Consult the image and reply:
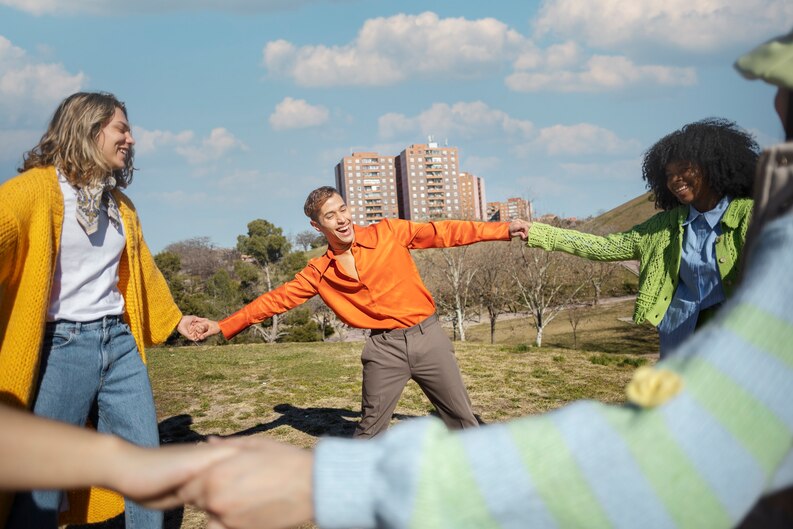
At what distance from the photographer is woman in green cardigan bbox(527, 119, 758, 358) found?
3.21 meters

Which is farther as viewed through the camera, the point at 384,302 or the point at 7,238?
the point at 384,302

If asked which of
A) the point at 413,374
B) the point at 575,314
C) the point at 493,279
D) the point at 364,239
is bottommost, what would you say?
the point at 575,314

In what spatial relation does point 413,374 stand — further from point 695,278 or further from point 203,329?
point 695,278

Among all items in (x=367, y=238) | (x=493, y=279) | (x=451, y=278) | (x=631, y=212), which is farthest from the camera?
(x=631, y=212)

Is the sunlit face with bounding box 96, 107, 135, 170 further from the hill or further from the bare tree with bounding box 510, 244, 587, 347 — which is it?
the hill

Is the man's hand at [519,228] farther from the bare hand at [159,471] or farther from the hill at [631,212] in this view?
the hill at [631,212]

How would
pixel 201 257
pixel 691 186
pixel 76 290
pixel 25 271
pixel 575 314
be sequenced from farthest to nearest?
pixel 201 257 < pixel 575 314 < pixel 691 186 < pixel 76 290 < pixel 25 271

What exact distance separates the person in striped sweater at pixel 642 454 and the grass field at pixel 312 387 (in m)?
3.71

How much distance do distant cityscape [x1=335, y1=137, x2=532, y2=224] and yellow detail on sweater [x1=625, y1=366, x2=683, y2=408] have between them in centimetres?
8200

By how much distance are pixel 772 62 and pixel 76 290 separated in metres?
2.97

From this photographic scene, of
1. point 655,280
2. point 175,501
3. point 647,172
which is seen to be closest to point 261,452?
point 175,501

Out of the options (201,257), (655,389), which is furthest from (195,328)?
→ (201,257)

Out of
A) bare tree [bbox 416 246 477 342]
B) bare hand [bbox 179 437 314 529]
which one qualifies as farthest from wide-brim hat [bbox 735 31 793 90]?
bare tree [bbox 416 246 477 342]

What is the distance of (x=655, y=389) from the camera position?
74cm
